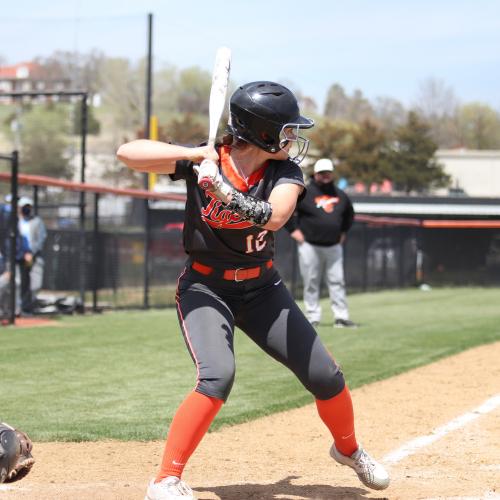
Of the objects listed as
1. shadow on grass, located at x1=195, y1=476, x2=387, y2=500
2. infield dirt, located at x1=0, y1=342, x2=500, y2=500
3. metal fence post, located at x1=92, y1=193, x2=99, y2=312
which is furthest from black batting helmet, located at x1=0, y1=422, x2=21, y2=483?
metal fence post, located at x1=92, y1=193, x2=99, y2=312

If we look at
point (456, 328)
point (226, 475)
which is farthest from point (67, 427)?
point (456, 328)

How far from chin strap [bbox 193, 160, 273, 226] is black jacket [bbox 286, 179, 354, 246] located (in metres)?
8.17

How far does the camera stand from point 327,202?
1239cm

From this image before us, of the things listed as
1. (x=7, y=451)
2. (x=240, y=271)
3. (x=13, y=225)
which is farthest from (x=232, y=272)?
(x=13, y=225)

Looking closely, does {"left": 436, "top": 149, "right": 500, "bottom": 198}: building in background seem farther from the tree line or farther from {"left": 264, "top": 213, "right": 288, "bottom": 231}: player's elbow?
{"left": 264, "top": 213, "right": 288, "bottom": 231}: player's elbow

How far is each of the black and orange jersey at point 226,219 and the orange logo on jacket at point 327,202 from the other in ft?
26.0

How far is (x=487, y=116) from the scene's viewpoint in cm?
8388

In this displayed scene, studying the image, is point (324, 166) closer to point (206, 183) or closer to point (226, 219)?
point (226, 219)

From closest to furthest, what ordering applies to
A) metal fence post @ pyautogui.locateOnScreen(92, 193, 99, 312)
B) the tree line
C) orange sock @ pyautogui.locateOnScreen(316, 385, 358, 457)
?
1. orange sock @ pyautogui.locateOnScreen(316, 385, 358, 457)
2. metal fence post @ pyautogui.locateOnScreen(92, 193, 99, 312)
3. the tree line

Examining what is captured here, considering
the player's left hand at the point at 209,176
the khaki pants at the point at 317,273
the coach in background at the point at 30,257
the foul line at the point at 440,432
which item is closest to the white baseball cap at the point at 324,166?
the khaki pants at the point at 317,273

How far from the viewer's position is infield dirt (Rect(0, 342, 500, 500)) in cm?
469

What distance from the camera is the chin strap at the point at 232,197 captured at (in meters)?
3.86

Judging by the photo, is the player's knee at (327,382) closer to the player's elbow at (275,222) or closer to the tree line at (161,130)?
the player's elbow at (275,222)

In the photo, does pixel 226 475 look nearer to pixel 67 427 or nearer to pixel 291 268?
pixel 67 427
